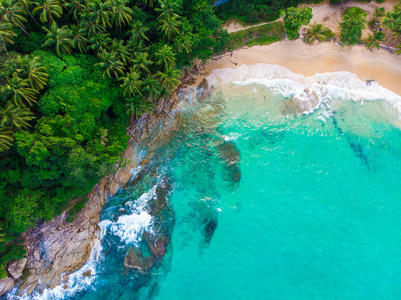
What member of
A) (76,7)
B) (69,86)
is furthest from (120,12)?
(69,86)

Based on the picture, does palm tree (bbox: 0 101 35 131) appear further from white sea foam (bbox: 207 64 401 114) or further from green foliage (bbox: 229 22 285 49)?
green foliage (bbox: 229 22 285 49)

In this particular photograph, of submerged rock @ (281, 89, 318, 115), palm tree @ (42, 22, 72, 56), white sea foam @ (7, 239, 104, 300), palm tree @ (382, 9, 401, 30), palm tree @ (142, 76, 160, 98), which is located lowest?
white sea foam @ (7, 239, 104, 300)

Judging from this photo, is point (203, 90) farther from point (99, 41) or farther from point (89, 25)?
point (89, 25)

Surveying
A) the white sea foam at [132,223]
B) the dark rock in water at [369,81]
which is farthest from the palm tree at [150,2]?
the dark rock in water at [369,81]

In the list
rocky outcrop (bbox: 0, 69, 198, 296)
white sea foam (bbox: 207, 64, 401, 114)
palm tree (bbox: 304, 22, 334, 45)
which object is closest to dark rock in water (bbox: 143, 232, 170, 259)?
rocky outcrop (bbox: 0, 69, 198, 296)

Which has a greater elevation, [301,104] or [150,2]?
[150,2]

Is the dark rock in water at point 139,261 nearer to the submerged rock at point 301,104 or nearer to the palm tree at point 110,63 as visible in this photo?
the palm tree at point 110,63
